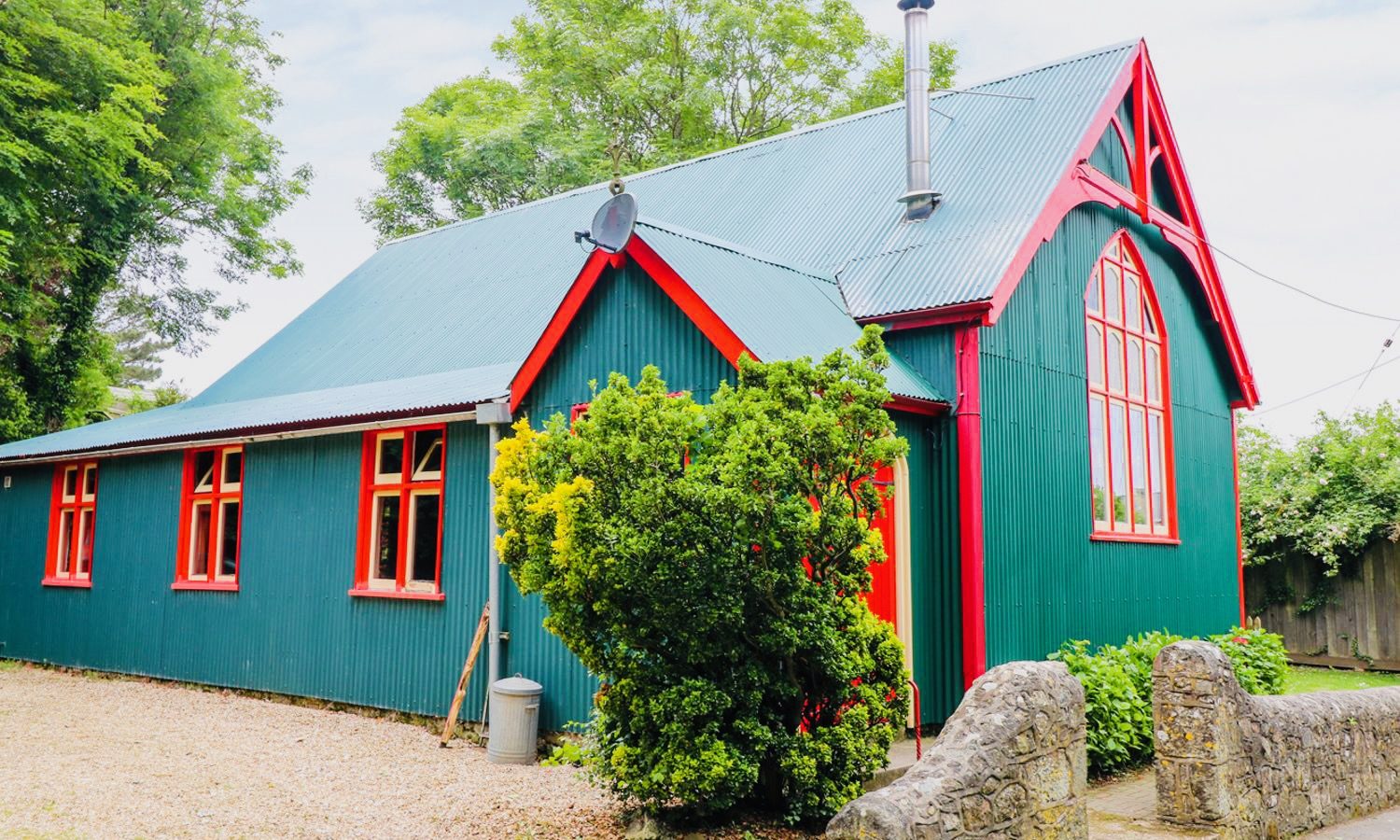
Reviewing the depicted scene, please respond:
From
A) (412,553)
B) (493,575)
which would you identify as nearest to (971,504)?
(493,575)

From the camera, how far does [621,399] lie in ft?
22.1

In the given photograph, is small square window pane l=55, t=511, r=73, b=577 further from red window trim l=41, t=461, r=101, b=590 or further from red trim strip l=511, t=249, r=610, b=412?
red trim strip l=511, t=249, r=610, b=412

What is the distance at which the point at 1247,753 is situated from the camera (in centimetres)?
806

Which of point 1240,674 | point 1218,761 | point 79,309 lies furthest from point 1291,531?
point 79,309

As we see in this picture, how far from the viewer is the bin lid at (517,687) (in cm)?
1036

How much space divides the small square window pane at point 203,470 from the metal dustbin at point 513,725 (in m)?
7.04

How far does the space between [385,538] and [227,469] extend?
11.5 feet

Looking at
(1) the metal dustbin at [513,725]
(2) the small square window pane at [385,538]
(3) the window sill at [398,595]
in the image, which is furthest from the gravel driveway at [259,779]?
(2) the small square window pane at [385,538]

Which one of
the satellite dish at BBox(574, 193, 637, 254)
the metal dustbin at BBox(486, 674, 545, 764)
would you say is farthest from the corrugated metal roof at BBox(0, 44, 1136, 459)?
the metal dustbin at BBox(486, 674, 545, 764)

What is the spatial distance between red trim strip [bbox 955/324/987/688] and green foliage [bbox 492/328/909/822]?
9.58 feet

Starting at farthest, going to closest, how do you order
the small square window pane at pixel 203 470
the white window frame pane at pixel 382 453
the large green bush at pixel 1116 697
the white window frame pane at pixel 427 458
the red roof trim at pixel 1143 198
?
the small square window pane at pixel 203 470 < the white window frame pane at pixel 382 453 < the white window frame pane at pixel 427 458 < the red roof trim at pixel 1143 198 < the large green bush at pixel 1116 697

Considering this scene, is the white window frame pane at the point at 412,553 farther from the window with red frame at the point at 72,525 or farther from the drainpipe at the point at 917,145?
the window with red frame at the point at 72,525

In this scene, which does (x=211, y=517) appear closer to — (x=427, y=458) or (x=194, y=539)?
(x=194, y=539)

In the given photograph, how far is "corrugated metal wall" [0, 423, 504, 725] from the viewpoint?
12.0 meters
